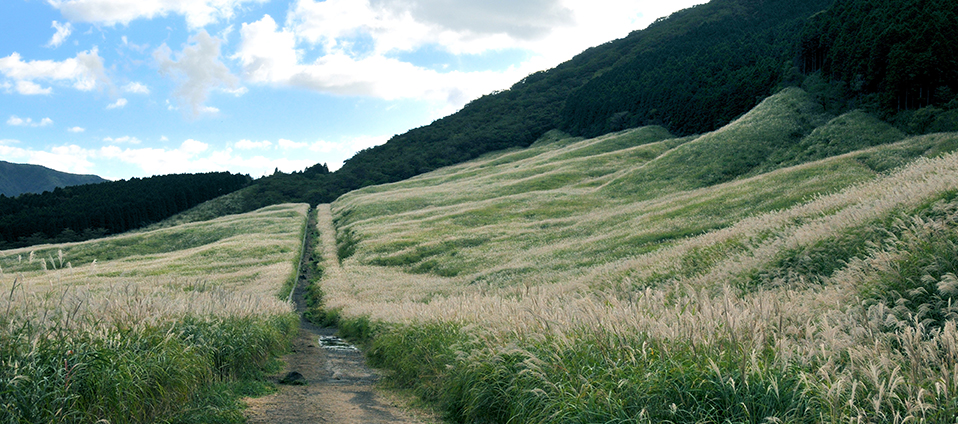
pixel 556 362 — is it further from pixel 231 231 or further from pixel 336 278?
pixel 231 231

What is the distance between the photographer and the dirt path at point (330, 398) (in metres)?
8.85

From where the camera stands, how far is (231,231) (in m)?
78.8

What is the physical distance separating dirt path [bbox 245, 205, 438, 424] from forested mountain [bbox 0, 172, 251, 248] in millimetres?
124315

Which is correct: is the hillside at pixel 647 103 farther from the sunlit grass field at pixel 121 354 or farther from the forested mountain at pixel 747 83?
the sunlit grass field at pixel 121 354

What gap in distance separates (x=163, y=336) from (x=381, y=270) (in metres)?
35.2

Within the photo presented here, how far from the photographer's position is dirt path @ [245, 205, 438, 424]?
8852mm

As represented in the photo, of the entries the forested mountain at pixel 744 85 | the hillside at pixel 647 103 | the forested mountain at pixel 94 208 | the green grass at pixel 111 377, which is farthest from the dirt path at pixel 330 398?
the forested mountain at pixel 94 208

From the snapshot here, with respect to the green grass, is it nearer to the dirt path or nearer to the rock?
the dirt path

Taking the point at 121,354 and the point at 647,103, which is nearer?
the point at 121,354

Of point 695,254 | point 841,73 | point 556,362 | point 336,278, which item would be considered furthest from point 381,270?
point 841,73

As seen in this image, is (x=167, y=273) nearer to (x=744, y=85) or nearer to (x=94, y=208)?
(x=94, y=208)

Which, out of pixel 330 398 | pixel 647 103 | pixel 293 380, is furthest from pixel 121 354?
pixel 647 103

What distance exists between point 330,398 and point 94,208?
143 metres

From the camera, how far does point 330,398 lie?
10508 millimetres
